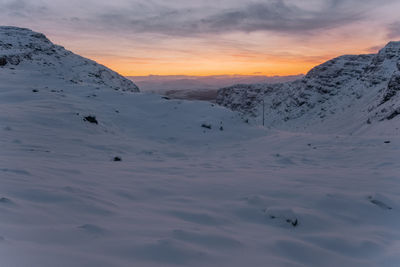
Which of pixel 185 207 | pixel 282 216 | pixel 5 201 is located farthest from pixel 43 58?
pixel 282 216

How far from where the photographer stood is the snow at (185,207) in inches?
108

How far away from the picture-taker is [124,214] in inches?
146

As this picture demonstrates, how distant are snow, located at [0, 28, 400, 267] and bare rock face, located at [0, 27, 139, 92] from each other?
42.0 meters

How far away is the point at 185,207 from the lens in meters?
4.26

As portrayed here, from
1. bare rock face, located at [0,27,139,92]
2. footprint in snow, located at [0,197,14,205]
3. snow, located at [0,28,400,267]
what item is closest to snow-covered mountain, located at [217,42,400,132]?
bare rock face, located at [0,27,139,92]

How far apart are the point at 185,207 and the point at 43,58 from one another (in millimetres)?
62434

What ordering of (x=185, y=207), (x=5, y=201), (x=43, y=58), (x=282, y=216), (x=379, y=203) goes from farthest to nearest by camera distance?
(x=43, y=58)
(x=379, y=203)
(x=185, y=207)
(x=282, y=216)
(x=5, y=201)

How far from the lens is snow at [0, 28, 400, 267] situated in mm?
2746

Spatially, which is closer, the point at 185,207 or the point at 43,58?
the point at 185,207

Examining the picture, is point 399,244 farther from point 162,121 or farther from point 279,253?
point 162,121

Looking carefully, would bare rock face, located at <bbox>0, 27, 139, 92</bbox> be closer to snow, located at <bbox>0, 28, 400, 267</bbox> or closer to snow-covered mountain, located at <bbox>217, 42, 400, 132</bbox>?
snow, located at <bbox>0, 28, 400, 267</bbox>

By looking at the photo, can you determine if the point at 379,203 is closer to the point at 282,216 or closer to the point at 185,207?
the point at 282,216

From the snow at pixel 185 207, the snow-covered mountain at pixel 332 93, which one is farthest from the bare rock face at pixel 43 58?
the snow-covered mountain at pixel 332 93

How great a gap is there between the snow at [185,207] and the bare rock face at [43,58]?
42028mm
